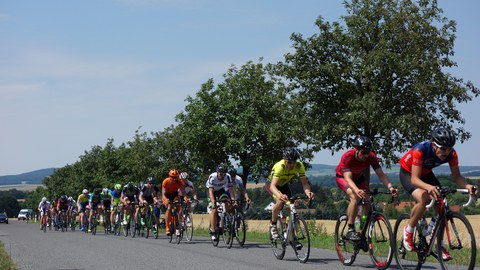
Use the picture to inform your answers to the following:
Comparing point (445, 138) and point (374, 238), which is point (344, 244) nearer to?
point (374, 238)

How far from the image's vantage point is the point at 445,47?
36688mm

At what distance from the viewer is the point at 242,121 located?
46844mm

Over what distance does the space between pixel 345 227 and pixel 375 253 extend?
784 millimetres

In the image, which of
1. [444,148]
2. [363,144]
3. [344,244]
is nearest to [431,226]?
[444,148]

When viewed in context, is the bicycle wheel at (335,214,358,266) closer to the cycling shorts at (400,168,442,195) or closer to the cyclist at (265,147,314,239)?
the cyclist at (265,147,314,239)

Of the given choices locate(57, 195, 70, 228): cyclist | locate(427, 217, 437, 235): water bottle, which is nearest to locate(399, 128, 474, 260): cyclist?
locate(427, 217, 437, 235): water bottle

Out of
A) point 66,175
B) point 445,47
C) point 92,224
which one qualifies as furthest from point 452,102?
point 66,175

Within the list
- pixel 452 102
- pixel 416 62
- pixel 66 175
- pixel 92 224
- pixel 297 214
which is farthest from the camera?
pixel 66 175

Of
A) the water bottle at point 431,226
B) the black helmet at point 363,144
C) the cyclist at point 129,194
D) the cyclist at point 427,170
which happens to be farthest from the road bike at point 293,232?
the cyclist at point 129,194

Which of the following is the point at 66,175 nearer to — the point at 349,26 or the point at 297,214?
the point at 349,26

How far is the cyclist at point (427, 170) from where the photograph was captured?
8.41 metres

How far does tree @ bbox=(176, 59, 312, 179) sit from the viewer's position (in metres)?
45.9

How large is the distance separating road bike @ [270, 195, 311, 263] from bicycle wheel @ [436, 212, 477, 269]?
10.6 feet

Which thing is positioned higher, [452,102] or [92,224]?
[452,102]
